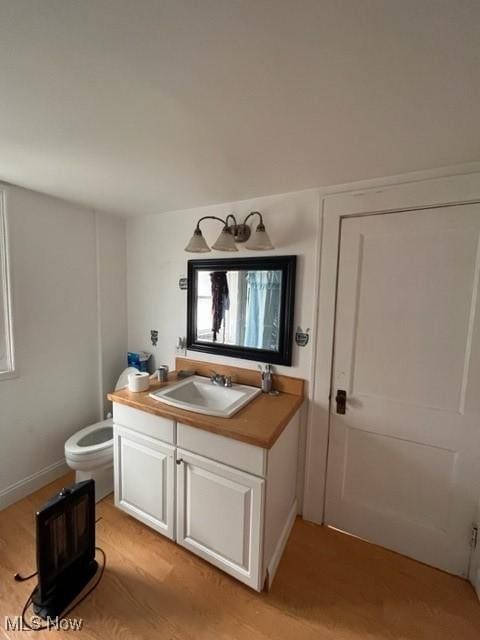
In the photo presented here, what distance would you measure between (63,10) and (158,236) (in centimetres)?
156

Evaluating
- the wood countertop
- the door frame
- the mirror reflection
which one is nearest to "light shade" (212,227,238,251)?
the mirror reflection

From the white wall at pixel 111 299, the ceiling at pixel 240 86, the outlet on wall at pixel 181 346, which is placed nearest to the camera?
the ceiling at pixel 240 86

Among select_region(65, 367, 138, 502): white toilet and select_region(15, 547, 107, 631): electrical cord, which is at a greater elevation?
select_region(65, 367, 138, 502): white toilet

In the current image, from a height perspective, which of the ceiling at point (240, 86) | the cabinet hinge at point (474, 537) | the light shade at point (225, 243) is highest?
the ceiling at point (240, 86)

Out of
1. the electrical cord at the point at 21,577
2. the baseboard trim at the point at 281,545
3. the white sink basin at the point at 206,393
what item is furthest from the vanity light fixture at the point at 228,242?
the electrical cord at the point at 21,577

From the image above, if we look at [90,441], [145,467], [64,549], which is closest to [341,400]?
[145,467]

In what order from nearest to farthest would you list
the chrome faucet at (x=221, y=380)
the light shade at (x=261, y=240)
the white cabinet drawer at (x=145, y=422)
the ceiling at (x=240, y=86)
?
1. the ceiling at (x=240, y=86)
2. the white cabinet drawer at (x=145, y=422)
3. the light shade at (x=261, y=240)
4. the chrome faucet at (x=221, y=380)

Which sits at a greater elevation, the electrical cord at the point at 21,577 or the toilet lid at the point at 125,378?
the toilet lid at the point at 125,378

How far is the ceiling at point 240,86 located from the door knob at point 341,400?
1186 mm

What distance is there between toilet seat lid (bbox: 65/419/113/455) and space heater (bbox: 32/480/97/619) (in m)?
0.37

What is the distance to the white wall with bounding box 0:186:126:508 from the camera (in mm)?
1749

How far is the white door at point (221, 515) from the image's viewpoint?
1213mm

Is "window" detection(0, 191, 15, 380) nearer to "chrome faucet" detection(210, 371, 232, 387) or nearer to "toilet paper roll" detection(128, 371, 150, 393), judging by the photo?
"toilet paper roll" detection(128, 371, 150, 393)

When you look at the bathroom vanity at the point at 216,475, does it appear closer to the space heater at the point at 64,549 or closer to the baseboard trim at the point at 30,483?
the space heater at the point at 64,549
